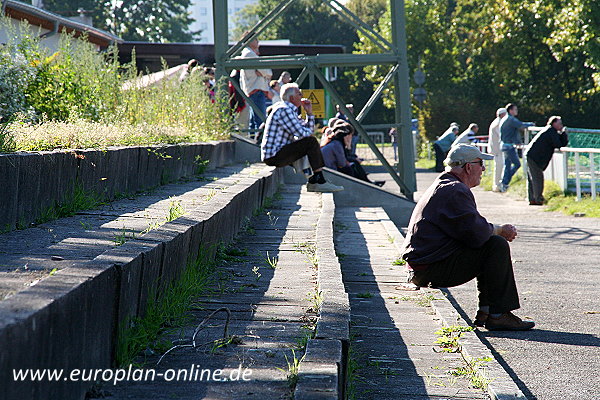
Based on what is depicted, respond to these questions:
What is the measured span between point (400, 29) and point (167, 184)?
7.39 meters

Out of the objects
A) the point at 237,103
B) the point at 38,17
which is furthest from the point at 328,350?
the point at 38,17

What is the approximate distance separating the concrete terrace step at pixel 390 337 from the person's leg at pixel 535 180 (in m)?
10.3

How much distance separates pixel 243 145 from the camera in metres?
14.6

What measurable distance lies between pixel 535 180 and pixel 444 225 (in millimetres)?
12974

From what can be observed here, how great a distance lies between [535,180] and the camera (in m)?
19.2

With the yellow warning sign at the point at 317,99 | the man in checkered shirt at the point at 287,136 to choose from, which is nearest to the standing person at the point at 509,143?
the yellow warning sign at the point at 317,99

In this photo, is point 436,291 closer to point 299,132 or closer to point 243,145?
point 299,132

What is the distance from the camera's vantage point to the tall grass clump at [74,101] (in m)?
6.90

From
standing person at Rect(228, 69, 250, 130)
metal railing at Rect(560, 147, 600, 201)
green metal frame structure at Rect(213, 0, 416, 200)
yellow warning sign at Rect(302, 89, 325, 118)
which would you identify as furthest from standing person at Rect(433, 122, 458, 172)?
green metal frame structure at Rect(213, 0, 416, 200)

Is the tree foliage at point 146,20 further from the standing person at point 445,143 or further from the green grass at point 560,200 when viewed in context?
the green grass at point 560,200

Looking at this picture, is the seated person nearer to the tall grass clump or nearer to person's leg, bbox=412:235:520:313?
the tall grass clump

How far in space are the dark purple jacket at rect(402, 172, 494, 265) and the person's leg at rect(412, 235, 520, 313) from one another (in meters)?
0.07

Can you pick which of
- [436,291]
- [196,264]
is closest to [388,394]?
[196,264]

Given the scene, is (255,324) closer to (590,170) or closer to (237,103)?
(237,103)
